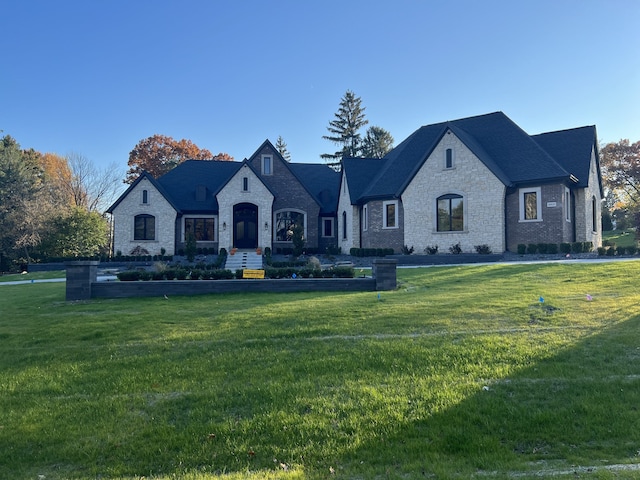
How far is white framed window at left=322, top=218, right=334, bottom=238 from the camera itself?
3234 cm

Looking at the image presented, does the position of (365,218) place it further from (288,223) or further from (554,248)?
(554,248)

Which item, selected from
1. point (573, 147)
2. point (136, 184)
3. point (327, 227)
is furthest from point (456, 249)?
point (136, 184)

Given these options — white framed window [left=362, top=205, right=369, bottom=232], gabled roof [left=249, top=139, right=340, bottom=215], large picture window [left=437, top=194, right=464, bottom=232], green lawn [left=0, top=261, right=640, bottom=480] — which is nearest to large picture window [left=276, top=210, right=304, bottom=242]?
gabled roof [left=249, top=139, right=340, bottom=215]

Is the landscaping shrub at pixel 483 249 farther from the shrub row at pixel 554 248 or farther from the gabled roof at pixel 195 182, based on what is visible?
the gabled roof at pixel 195 182

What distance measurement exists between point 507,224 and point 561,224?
2.59 m

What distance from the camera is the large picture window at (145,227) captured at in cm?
2927

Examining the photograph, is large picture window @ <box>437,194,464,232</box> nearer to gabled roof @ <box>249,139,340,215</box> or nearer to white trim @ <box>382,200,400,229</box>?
white trim @ <box>382,200,400,229</box>

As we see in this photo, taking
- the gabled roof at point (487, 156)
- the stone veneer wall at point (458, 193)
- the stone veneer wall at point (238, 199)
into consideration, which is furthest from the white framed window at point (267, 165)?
the stone veneer wall at point (458, 193)

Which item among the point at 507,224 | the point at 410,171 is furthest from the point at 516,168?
the point at 410,171

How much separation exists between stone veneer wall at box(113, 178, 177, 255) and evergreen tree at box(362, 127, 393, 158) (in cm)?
3575

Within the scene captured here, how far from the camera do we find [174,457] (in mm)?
3738

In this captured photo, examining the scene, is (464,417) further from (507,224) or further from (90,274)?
(507,224)

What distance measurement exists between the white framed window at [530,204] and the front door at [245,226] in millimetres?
→ 17023

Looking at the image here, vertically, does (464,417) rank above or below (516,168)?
below
